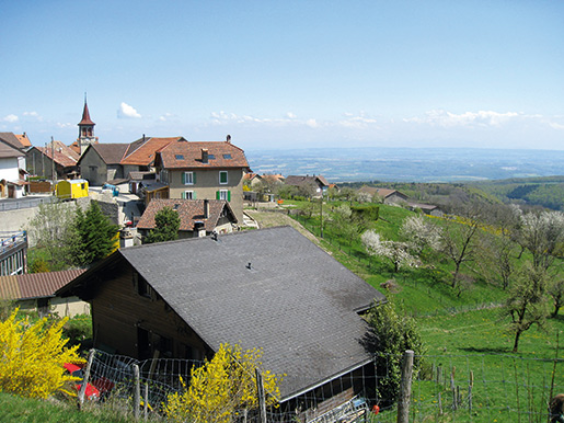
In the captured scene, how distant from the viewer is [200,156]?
1766 inches

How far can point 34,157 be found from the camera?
70188mm

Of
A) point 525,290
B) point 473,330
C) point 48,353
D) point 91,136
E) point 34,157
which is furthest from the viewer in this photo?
point 91,136

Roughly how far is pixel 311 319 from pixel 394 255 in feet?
93.0

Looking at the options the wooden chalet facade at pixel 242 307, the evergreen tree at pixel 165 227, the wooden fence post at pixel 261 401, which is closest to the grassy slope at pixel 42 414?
the wooden fence post at pixel 261 401

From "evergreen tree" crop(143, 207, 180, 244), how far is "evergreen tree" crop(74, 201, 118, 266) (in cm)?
287

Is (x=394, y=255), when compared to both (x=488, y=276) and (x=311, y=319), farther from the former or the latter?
(x=311, y=319)

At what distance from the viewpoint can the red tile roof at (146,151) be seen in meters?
58.6

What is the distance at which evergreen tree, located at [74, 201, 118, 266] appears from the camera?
29.8 m

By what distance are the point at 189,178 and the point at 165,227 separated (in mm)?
12249

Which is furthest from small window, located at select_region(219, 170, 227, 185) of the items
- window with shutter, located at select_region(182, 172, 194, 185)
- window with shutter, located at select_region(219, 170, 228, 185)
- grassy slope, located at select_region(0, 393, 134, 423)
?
grassy slope, located at select_region(0, 393, 134, 423)

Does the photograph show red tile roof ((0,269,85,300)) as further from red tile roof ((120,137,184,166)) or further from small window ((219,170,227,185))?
red tile roof ((120,137,184,166))

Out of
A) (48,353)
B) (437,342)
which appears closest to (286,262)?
(48,353)

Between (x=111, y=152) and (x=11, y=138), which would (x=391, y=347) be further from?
(x=11, y=138)

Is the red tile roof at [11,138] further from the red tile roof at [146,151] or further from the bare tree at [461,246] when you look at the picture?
the bare tree at [461,246]
